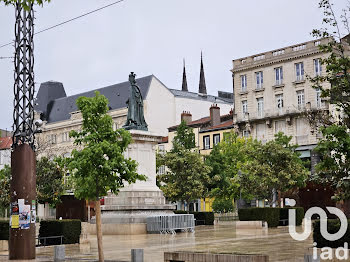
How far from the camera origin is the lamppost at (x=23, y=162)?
1822cm

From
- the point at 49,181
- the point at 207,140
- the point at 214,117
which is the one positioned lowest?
the point at 49,181

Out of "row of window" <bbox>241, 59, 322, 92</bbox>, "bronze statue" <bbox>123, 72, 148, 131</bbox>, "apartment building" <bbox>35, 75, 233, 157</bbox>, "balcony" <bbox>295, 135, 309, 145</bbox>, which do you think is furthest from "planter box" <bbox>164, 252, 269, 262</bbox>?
"apartment building" <bbox>35, 75, 233, 157</bbox>

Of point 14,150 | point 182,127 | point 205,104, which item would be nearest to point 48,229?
point 14,150

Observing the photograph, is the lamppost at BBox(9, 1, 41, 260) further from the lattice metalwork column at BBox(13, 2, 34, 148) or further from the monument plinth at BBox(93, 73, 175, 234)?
the monument plinth at BBox(93, 73, 175, 234)

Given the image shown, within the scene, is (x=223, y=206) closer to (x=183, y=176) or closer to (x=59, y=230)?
(x=183, y=176)

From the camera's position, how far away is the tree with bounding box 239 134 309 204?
3966cm

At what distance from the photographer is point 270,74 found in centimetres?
6456

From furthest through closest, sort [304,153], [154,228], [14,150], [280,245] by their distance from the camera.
→ [304,153] < [154,228] < [280,245] < [14,150]

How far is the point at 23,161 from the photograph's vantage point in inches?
731

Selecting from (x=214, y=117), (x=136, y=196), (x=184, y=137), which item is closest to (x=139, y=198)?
(x=136, y=196)

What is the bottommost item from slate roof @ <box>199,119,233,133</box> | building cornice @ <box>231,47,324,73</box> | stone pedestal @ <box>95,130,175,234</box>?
stone pedestal @ <box>95,130,175,234</box>

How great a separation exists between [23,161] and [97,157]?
287 centimetres

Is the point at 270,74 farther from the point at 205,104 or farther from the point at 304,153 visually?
the point at 205,104

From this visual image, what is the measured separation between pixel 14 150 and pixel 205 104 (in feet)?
232
